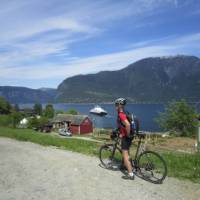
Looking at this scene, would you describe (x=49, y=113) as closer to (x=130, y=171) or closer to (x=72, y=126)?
(x=72, y=126)

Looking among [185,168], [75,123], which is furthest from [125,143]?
[75,123]

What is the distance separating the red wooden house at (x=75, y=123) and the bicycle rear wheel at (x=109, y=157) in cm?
8211

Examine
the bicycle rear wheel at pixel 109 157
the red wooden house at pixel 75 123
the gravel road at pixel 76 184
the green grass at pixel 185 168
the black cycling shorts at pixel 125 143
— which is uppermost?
the black cycling shorts at pixel 125 143

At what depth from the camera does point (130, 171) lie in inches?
351

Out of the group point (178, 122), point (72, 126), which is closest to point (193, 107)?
point (178, 122)

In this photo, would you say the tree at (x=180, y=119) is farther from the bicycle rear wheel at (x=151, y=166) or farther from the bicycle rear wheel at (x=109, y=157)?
the bicycle rear wheel at (x=151, y=166)

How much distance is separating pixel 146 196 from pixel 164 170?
52.2 inches

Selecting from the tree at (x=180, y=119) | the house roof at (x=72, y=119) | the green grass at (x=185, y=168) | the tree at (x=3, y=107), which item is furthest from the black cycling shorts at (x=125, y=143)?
the tree at (x=3, y=107)

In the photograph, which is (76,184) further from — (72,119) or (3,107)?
(3,107)

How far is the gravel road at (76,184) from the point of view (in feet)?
24.5

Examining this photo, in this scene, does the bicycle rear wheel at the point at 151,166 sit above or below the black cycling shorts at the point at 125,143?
below

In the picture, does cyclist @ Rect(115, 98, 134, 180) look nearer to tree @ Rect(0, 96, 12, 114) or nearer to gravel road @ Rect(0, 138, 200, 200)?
gravel road @ Rect(0, 138, 200, 200)

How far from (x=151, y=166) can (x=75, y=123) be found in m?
86.3

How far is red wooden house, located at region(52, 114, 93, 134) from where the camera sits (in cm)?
9375
